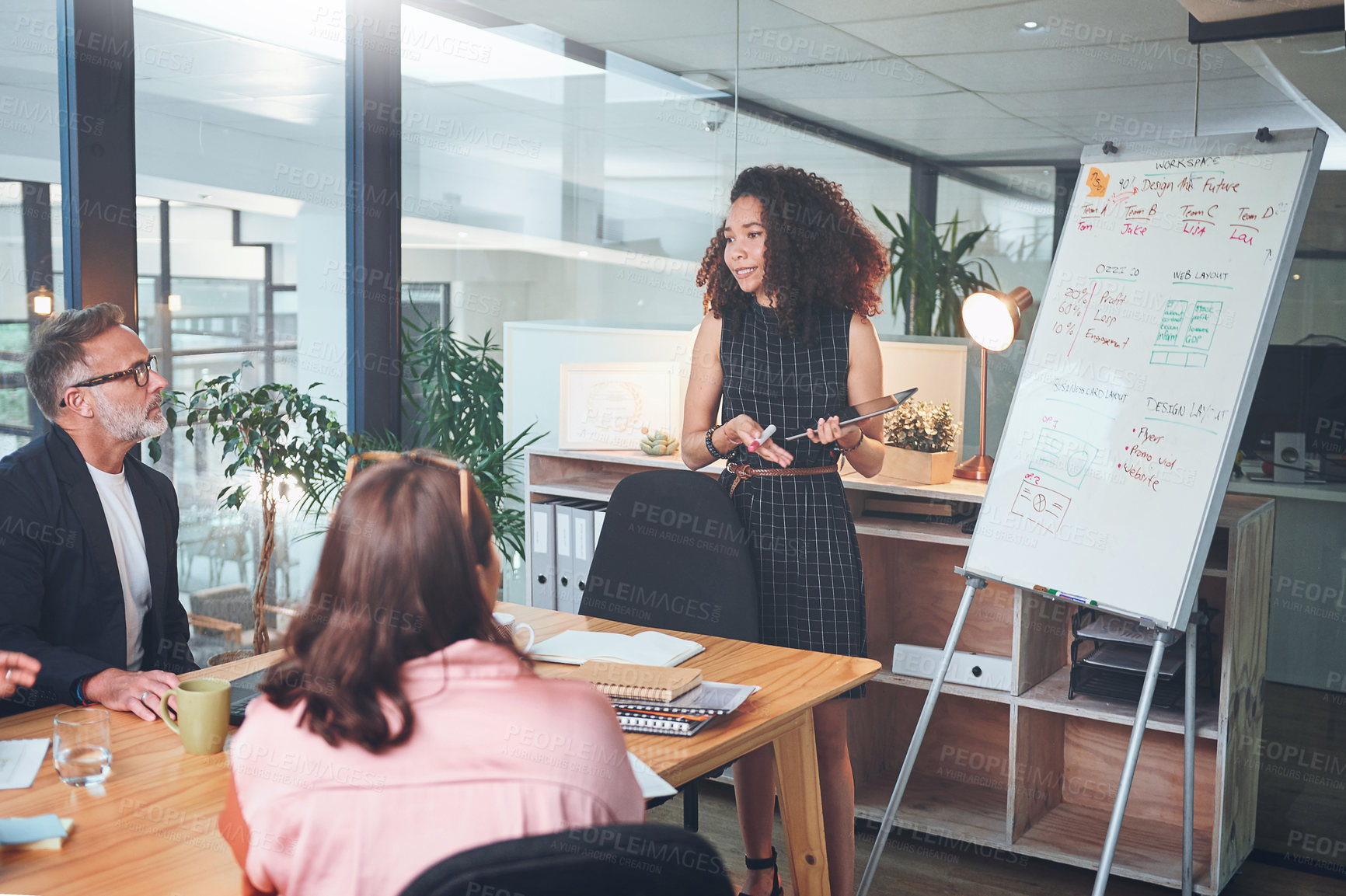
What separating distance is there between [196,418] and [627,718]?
6.50 feet

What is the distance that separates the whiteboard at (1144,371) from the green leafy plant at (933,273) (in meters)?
0.87

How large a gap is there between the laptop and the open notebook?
458 mm

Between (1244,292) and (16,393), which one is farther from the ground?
(1244,292)

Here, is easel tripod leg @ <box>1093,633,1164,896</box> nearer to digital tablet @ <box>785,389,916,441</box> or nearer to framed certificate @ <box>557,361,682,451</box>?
digital tablet @ <box>785,389,916,441</box>

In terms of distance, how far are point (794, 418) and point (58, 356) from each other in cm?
154

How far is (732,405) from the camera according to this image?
262cm

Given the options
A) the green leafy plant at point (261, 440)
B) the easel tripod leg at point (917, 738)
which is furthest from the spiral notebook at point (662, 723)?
the green leafy plant at point (261, 440)

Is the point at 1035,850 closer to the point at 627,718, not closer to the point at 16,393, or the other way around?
the point at 627,718

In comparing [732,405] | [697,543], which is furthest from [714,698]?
[732,405]

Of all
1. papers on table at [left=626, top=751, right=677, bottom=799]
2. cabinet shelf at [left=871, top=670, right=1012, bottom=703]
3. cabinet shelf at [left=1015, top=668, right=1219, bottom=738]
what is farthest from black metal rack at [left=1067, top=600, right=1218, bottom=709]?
papers on table at [left=626, top=751, right=677, bottom=799]

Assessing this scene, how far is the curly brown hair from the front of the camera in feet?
8.21

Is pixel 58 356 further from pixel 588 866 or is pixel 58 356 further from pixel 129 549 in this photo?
pixel 588 866

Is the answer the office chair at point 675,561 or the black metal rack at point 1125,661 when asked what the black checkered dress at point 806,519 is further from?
the black metal rack at point 1125,661

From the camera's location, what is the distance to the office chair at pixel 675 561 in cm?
235
